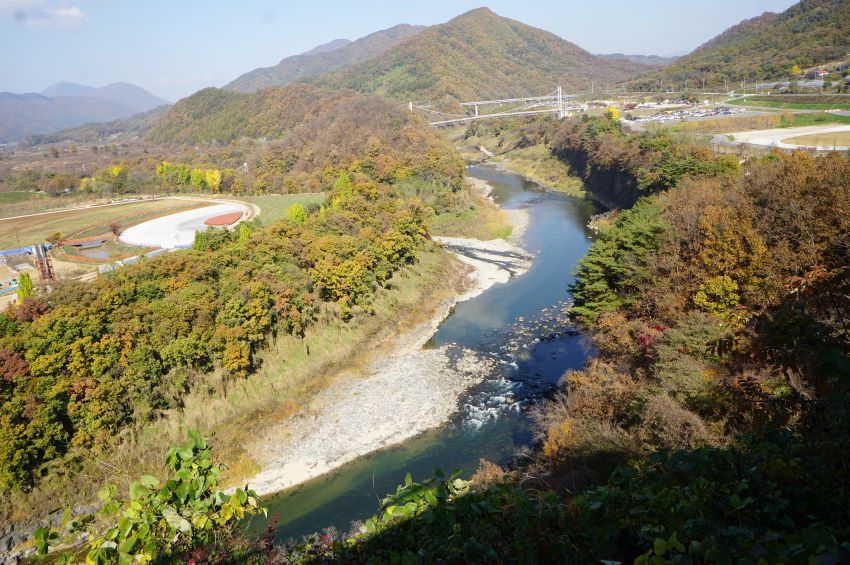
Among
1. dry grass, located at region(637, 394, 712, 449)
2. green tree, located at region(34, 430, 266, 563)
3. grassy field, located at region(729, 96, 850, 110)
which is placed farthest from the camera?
grassy field, located at region(729, 96, 850, 110)

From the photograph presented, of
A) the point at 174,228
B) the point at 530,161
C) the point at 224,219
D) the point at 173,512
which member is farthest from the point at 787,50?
the point at 173,512

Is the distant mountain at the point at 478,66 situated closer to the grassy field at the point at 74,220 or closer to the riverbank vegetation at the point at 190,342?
the grassy field at the point at 74,220

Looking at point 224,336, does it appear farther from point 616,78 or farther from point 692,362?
point 616,78

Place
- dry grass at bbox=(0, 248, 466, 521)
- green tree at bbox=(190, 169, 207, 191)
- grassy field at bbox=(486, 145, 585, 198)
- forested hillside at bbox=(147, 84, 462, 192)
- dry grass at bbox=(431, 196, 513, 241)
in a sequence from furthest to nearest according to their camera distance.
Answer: green tree at bbox=(190, 169, 207, 191)
grassy field at bbox=(486, 145, 585, 198)
forested hillside at bbox=(147, 84, 462, 192)
dry grass at bbox=(431, 196, 513, 241)
dry grass at bbox=(0, 248, 466, 521)

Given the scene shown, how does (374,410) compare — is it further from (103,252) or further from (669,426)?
(103,252)

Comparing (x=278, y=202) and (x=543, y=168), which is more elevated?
(x=543, y=168)

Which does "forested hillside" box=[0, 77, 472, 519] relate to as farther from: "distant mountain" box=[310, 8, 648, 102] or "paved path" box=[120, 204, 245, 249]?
"distant mountain" box=[310, 8, 648, 102]

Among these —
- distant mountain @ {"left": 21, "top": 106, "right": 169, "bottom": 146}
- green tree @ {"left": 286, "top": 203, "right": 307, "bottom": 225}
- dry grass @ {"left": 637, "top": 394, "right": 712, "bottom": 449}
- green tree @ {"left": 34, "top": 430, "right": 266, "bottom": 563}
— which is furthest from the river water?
distant mountain @ {"left": 21, "top": 106, "right": 169, "bottom": 146}
